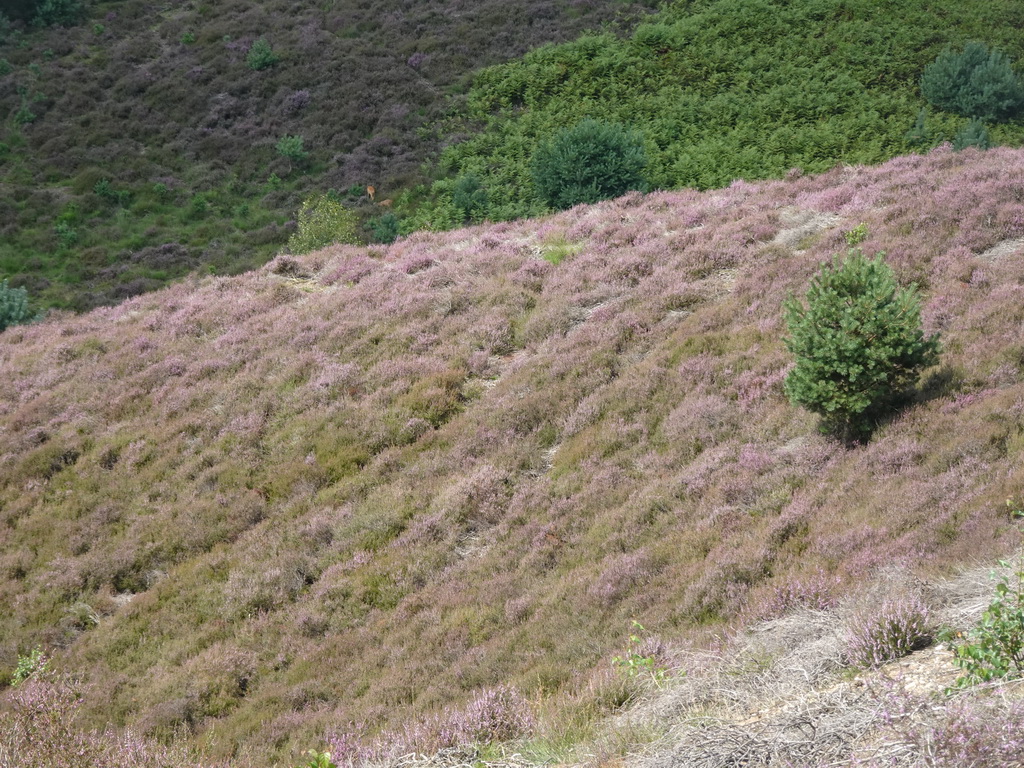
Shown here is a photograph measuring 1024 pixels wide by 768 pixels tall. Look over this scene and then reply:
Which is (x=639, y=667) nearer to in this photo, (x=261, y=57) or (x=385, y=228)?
(x=385, y=228)

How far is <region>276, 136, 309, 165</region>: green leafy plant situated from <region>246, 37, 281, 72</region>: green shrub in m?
7.51

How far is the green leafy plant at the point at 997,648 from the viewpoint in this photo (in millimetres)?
4285

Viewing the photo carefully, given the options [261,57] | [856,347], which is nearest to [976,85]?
A: [856,347]

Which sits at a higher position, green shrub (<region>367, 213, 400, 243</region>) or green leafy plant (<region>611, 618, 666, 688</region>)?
green leafy plant (<region>611, 618, 666, 688</region>)

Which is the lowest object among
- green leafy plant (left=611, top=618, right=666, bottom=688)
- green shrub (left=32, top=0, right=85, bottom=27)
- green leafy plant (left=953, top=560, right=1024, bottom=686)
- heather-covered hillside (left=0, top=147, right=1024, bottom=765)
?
heather-covered hillside (left=0, top=147, right=1024, bottom=765)

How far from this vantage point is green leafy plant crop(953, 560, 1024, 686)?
14.1 feet

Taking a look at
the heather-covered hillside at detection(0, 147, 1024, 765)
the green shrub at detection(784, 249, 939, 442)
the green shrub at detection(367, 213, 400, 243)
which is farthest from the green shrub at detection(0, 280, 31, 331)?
the green shrub at detection(784, 249, 939, 442)

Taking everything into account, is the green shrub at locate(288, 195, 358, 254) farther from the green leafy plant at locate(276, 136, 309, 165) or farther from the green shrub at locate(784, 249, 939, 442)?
the green shrub at locate(784, 249, 939, 442)

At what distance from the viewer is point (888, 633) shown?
524cm

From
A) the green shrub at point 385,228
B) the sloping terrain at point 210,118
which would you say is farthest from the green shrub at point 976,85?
the green shrub at point 385,228

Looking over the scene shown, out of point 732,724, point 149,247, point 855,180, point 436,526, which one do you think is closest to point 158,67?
point 149,247

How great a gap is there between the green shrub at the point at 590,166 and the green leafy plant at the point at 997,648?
68.4ft

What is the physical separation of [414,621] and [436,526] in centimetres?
→ 186

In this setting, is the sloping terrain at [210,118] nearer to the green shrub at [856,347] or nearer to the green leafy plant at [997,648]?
the green shrub at [856,347]
